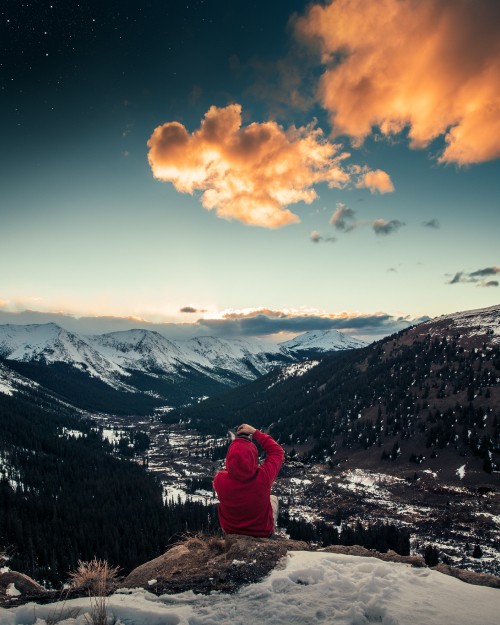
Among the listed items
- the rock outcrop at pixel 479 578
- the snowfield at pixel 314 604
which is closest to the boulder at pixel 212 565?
the snowfield at pixel 314 604

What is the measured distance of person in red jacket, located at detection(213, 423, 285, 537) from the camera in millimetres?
7898

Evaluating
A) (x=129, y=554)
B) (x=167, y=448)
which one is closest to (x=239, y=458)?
(x=129, y=554)

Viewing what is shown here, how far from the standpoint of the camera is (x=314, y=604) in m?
5.55

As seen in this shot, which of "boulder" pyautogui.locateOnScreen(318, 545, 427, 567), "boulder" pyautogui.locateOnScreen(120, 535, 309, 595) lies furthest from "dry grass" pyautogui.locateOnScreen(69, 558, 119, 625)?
"boulder" pyautogui.locateOnScreen(318, 545, 427, 567)

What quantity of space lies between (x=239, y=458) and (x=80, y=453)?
181 meters

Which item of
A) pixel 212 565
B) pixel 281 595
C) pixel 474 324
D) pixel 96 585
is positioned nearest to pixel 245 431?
pixel 212 565

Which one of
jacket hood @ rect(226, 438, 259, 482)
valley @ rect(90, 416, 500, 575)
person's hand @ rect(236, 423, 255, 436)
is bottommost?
valley @ rect(90, 416, 500, 575)

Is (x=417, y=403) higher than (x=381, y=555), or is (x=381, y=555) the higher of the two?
(x=381, y=555)

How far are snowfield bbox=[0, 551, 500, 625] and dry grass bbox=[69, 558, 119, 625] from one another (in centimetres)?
17

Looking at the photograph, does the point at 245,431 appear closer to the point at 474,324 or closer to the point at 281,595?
the point at 281,595

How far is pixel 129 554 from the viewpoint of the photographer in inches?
2694

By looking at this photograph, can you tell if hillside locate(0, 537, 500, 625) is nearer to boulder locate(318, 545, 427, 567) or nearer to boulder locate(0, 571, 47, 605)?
boulder locate(318, 545, 427, 567)

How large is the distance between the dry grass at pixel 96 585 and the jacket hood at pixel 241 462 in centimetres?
320

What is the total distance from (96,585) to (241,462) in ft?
11.7
